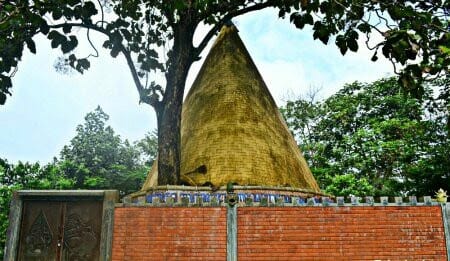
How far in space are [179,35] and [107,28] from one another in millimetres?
1776

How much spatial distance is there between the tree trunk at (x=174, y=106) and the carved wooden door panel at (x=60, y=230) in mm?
2555

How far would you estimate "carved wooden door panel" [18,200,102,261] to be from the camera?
7.18 metres

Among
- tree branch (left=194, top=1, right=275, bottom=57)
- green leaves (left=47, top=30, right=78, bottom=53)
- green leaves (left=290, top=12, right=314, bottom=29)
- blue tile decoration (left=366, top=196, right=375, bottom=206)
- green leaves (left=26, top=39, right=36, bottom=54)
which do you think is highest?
tree branch (left=194, top=1, right=275, bottom=57)

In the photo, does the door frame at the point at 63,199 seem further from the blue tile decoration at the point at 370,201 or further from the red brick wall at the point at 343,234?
the blue tile decoration at the point at 370,201

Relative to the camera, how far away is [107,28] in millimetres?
10875

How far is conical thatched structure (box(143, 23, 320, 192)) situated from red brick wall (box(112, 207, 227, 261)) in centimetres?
250

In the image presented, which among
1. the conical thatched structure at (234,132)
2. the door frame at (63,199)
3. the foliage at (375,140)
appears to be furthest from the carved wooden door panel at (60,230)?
the foliage at (375,140)

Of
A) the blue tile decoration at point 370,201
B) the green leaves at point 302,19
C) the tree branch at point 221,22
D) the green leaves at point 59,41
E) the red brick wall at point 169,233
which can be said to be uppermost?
the tree branch at point 221,22

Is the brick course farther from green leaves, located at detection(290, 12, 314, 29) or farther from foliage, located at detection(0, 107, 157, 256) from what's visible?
foliage, located at detection(0, 107, 157, 256)

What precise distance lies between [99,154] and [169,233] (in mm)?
29319

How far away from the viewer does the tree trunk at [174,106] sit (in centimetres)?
995

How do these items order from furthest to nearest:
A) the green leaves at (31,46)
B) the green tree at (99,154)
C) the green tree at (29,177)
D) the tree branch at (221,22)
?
the green tree at (99,154) → the green tree at (29,177) → the tree branch at (221,22) → the green leaves at (31,46)

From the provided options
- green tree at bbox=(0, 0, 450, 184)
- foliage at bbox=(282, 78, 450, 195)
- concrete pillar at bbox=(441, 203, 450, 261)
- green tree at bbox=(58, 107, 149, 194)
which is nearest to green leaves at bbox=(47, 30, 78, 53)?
green tree at bbox=(0, 0, 450, 184)

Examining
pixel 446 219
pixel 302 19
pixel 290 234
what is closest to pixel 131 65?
pixel 290 234
